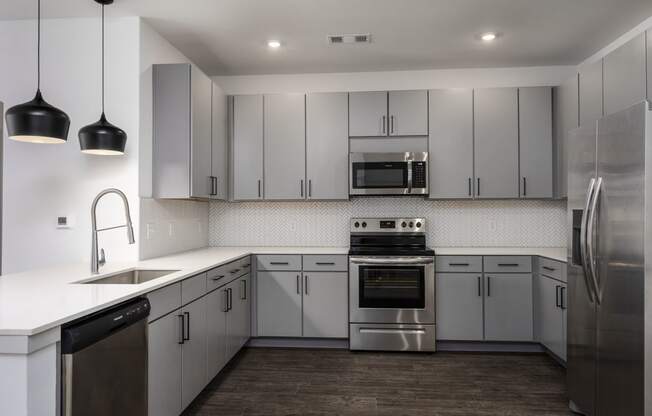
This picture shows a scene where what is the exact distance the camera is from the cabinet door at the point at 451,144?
3.91 metres

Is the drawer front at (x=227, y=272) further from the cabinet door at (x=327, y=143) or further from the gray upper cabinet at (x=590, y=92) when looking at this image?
the gray upper cabinet at (x=590, y=92)

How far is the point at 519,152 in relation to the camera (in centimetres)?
387

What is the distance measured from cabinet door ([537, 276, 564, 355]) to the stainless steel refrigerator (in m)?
0.78

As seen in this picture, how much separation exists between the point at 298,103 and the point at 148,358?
270 cm

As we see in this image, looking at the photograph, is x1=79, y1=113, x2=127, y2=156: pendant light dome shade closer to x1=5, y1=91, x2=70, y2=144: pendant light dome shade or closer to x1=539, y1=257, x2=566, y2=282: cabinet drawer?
x1=5, y1=91, x2=70, y2=144: pendant light dome shade

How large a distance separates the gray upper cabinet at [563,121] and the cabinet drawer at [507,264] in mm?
701

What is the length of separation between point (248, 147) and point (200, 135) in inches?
31.6

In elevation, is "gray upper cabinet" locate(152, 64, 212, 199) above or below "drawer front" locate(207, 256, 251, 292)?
above

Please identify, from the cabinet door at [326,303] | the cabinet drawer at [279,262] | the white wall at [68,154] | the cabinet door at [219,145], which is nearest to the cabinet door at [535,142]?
the cabinet door at [326,303]

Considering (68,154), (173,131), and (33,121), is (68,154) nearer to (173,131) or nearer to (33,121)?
(173,131)

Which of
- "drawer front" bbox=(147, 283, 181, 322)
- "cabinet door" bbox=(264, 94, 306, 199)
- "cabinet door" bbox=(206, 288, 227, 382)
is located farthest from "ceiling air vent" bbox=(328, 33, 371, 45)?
"drawer front" bbox=(147, 283, 181, 322)

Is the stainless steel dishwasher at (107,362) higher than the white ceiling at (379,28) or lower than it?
lower

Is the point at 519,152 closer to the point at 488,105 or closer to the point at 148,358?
the point at 488,105

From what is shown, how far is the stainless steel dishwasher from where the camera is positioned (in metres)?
1.47
